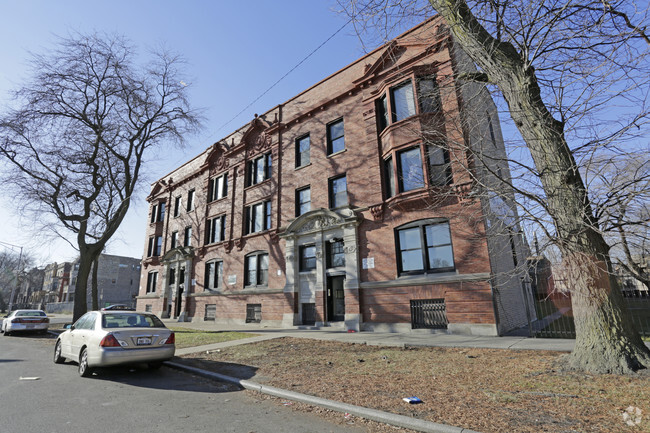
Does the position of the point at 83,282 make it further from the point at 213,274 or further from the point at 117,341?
the point at 117,341

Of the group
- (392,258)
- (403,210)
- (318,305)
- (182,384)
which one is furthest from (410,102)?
(182,384)

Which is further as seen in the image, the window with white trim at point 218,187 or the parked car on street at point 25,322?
the window with white trim at point 218,187

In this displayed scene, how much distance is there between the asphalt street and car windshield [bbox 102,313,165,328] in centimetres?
110

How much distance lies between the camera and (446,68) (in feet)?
44.7

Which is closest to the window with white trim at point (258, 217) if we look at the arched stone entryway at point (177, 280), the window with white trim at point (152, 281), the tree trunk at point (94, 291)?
the arched stone entryway at point (177, 280)

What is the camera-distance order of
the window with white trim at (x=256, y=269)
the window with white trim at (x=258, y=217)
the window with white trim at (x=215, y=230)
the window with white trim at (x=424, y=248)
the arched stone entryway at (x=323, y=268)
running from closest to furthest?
1. the window with white trim at (x=424, y=248)
2. the arched stone entryway at (x=323, y=268)
3. the window with white trim at (x=256, y=269)
4. the window with white trim at (x=258, y=217)
5. the window with white trim at (x=215, y=230)

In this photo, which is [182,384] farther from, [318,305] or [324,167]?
[324,167]

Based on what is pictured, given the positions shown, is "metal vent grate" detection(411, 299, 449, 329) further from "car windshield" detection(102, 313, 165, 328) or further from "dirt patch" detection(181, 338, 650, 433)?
"car windshield" detection(102, 313, 165, 328)

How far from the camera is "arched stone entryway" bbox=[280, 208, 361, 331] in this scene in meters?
15.0

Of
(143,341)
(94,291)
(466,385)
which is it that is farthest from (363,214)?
(94,291)

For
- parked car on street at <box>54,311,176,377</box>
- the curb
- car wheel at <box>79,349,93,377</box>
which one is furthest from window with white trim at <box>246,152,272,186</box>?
the curb

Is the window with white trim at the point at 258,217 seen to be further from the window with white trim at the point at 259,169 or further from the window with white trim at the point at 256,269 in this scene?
the window with white trim at the point at 259,169

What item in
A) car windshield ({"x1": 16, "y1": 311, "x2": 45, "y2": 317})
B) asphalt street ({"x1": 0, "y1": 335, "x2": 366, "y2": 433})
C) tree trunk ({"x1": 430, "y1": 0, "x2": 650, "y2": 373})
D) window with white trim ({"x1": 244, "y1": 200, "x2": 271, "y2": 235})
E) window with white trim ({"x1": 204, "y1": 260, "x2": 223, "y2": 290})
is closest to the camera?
asphalt street ({"x1": 0, "y1": 335, "x2": 366, "y2": 433})

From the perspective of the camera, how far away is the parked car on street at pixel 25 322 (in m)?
17.5
